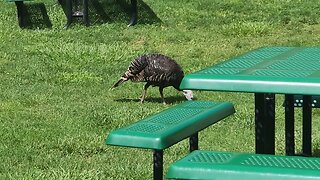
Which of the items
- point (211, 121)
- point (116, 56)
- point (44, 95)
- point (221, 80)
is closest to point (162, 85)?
point (44, 95)

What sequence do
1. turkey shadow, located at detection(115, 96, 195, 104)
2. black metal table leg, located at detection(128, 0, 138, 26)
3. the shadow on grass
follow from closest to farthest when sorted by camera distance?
turkey shadow, located at detection(115, 96, 195, 104) < black metal table leg, located at detection(128, 0, 138, 26) < the shadow on grass

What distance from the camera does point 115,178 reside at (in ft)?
20.1

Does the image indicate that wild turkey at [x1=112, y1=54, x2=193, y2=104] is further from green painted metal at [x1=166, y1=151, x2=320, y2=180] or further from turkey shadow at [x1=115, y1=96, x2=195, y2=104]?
green painted metal at [x1=166, y1=151, x2=320, y2=180]

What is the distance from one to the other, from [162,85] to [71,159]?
8.08 feet

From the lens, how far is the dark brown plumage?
29.2ft

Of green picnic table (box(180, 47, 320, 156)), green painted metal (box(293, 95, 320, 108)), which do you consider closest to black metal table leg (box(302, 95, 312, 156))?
green picnic table (box(180, 47, 320, 156))

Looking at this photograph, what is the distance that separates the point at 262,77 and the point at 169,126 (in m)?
0.54

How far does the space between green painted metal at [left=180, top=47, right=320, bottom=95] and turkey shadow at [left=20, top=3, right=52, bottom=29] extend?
24.0 ft

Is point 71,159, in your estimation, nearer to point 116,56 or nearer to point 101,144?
point 101,144

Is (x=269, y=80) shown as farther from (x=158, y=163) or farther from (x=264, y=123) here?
(x=264, y=123)

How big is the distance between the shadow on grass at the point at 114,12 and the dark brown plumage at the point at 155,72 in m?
3.71

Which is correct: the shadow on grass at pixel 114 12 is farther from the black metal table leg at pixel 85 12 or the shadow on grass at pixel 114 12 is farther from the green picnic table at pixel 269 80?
the green picnic table at pixel 269 80

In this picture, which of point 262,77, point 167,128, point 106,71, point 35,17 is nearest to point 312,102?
point 262,77

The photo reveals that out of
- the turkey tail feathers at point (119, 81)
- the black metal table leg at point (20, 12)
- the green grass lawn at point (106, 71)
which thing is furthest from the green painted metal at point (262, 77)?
the black metal table leg at point (20, 12)
